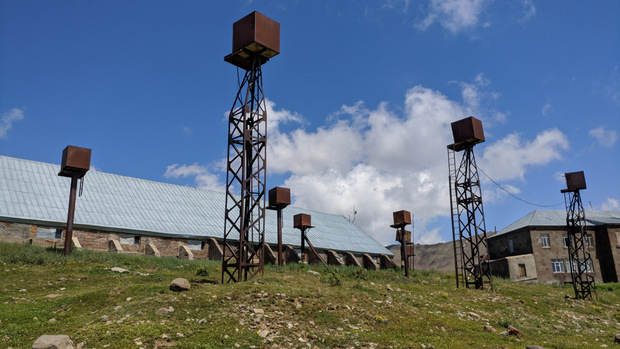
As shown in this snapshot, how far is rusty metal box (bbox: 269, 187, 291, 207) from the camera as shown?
103 ft

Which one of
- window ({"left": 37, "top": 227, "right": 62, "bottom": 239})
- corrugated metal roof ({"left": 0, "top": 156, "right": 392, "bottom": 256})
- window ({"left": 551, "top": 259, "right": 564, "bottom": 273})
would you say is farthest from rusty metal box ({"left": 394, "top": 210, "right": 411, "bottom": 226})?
window ({"left": 37, "top": 227, "right": 62, "bottom": 239})

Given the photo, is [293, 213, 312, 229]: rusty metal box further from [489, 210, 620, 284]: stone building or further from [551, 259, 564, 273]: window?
→ [551, 259, 564, 273]: window

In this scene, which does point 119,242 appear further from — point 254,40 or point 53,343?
point 53,343

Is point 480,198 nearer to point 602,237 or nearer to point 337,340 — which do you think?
point 337,340

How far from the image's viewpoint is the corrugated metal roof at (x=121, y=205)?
30.9 m

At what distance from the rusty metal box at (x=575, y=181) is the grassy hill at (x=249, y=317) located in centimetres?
1443

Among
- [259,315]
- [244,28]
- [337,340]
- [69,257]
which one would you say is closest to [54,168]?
[69,257]

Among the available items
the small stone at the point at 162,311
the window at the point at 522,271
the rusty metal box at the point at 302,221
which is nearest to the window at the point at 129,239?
the rusty metal box at the point at 302,221

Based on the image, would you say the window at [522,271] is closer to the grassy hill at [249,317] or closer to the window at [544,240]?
the window at [544,240]

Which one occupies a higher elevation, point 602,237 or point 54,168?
point 54,168

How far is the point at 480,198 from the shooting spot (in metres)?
29.8

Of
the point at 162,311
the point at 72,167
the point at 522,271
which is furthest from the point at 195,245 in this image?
the point at 522,271

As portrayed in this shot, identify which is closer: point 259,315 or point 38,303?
point 259,315

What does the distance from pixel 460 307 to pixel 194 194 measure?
29590 mm
